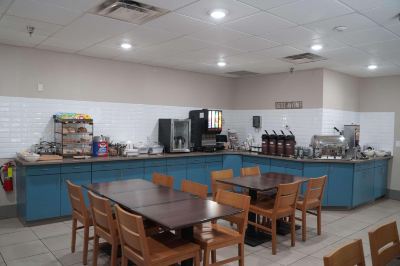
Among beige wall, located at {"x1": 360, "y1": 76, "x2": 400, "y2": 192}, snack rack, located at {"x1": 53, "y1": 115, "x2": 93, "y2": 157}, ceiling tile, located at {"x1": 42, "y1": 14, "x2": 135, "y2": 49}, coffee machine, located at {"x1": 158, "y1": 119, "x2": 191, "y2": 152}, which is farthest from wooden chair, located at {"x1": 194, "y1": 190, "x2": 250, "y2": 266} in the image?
beige wall, located at {"x1": 360, "y1": 76, "x2": 400, "y2": 192}

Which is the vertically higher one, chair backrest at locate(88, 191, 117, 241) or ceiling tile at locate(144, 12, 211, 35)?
ceiling tile at locate(144, 12, 211, 35)

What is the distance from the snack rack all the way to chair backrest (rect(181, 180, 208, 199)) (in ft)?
7.36

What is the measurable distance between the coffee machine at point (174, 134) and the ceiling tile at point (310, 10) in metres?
3.27

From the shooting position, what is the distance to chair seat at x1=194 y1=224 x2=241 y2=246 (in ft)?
9.20

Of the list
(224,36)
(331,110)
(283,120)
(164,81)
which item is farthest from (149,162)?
(331,110)

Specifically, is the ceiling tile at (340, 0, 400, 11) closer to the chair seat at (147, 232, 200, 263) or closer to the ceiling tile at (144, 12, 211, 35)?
the ceiling tile at (144, 12, 211, 35)

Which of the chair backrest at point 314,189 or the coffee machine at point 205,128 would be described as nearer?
the chair backrest at point 314,189

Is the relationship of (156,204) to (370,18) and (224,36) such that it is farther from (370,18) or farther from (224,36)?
(370,18)

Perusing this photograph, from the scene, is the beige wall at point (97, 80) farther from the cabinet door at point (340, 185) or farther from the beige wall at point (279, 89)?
the cabinet door at point (340, 185)

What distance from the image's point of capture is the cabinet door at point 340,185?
5527 mm

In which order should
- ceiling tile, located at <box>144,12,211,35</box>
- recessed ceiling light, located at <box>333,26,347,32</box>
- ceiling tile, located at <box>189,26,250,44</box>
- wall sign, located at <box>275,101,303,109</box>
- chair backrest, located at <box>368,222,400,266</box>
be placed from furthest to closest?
wall sign, located at <box>275,101,303,109</box>
ceiling tile, located at <box>189,26,250,44</box>
recessed ceiling light, located at <box>333,26,347,32</box>
ceiling tile, located at <box>144,12,211,35</box>
chair backrest, located at <box>368,222,400,266</box>

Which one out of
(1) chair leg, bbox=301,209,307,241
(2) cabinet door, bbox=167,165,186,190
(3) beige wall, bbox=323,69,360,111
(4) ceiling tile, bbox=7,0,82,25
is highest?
(4) ceiling tile, bbox=7,0,82,25

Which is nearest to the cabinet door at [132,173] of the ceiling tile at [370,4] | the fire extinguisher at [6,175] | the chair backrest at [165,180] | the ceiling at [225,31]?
the chair backrest at [165,180]

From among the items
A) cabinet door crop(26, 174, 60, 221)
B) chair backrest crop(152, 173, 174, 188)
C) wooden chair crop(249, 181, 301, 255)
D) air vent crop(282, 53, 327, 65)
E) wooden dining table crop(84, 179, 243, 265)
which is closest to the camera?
wooden dining table crop(84, 179, 243, 265)
